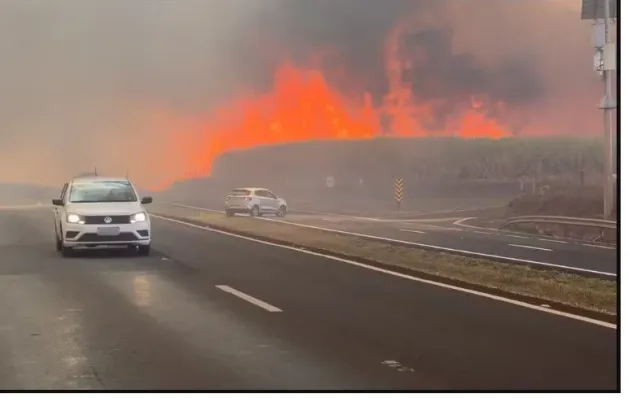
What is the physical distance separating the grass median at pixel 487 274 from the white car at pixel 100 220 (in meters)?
4.65

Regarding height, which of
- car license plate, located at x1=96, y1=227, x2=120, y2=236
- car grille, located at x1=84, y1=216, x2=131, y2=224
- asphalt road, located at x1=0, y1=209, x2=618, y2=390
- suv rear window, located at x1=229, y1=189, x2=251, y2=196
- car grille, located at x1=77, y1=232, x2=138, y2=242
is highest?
suv rear window, located at x1=229, y1=189, x2=251, y2=196

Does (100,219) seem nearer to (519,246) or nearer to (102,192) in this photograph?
(102,192)

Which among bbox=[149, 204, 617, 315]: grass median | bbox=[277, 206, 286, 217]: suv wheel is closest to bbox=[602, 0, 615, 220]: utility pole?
bbox=[149, 204, 617, 315]: grass median

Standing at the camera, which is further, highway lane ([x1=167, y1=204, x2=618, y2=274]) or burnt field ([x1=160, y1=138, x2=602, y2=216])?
burnt field ([x1=160, y1=138, x2=602, y2=216])

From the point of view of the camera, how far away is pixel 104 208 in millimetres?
17844

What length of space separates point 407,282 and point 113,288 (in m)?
4.99

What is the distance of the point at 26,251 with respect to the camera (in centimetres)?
1980

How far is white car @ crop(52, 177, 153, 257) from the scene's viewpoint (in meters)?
17.5

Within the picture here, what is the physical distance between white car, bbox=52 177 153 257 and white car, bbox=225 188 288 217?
21.5 metres

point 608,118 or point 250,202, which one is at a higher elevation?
point 608,118

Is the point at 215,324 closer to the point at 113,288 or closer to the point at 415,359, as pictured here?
the point at 415,359

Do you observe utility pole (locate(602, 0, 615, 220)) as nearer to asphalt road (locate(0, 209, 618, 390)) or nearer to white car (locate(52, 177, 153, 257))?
asphalt road (locate(0, 209, 618, 390))

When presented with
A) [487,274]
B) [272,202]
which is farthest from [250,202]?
[487,274]

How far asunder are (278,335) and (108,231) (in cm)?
967
